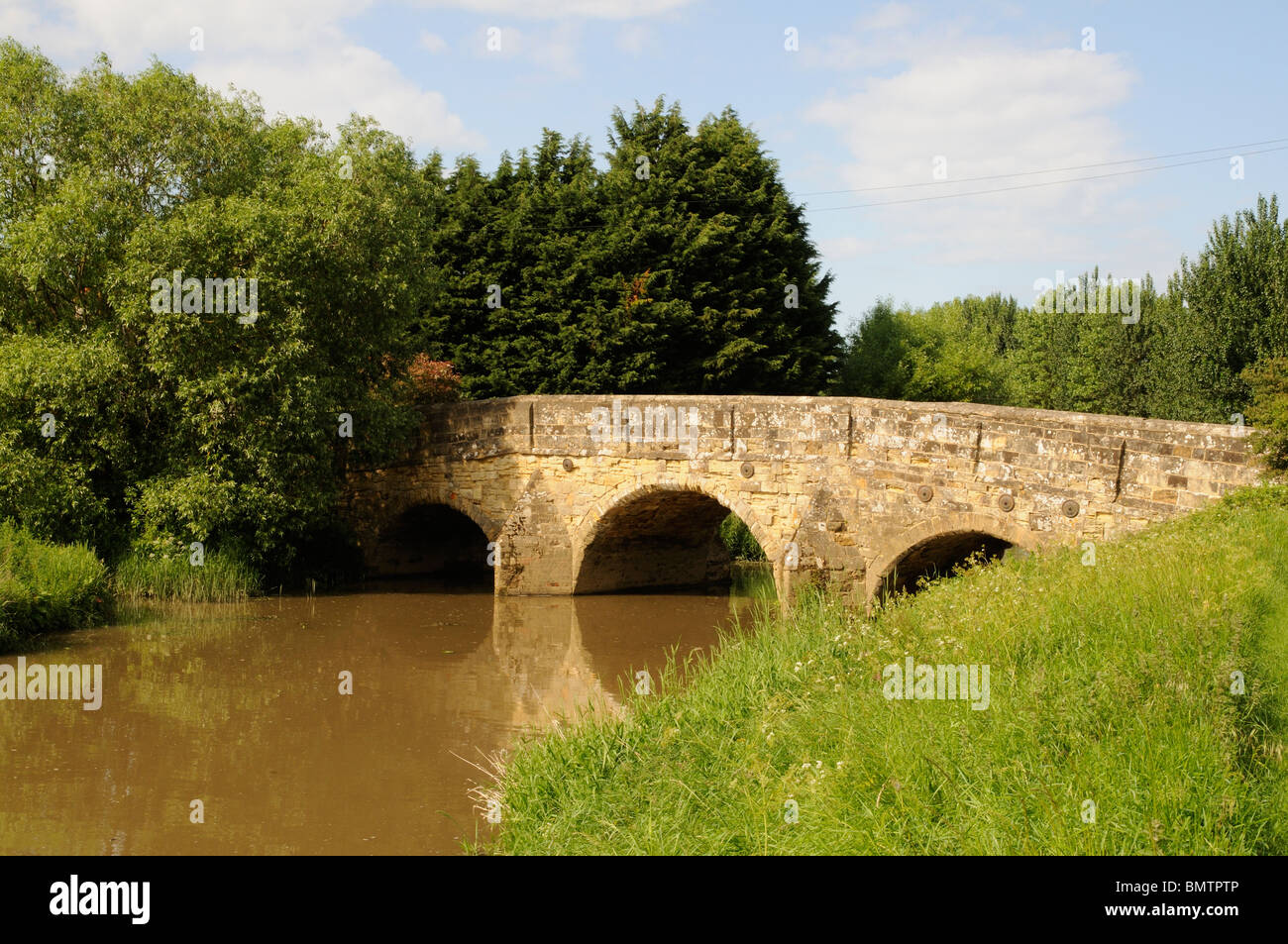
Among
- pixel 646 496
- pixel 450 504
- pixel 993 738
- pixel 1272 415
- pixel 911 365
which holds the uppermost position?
pixel 911 365

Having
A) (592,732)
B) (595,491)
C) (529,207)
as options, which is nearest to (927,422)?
(595,491)

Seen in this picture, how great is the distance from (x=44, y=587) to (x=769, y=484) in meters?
8.73

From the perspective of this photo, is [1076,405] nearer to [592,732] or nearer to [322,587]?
[322,587]

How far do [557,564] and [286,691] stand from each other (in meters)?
5.96

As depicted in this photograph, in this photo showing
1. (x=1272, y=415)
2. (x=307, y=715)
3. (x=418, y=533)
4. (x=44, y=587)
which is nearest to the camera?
(x=1272, y=415)

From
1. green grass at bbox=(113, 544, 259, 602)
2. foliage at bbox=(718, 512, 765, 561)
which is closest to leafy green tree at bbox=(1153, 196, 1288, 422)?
foliage at bbox=(718, 512, 765, 561)

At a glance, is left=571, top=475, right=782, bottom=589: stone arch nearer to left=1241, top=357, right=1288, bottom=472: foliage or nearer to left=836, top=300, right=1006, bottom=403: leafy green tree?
left=1241, top=357, right=1288, bottom=472: foliage

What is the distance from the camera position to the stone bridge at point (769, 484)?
11.3 metres

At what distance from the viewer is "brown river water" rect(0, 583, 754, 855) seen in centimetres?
703

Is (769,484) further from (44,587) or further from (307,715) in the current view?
(44,587)

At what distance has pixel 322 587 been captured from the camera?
1666cm

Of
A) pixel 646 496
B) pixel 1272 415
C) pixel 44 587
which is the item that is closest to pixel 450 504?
pixel 646 496

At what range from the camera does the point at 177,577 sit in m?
14.2

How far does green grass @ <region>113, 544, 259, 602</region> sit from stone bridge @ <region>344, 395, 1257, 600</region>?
3183 millimetres
